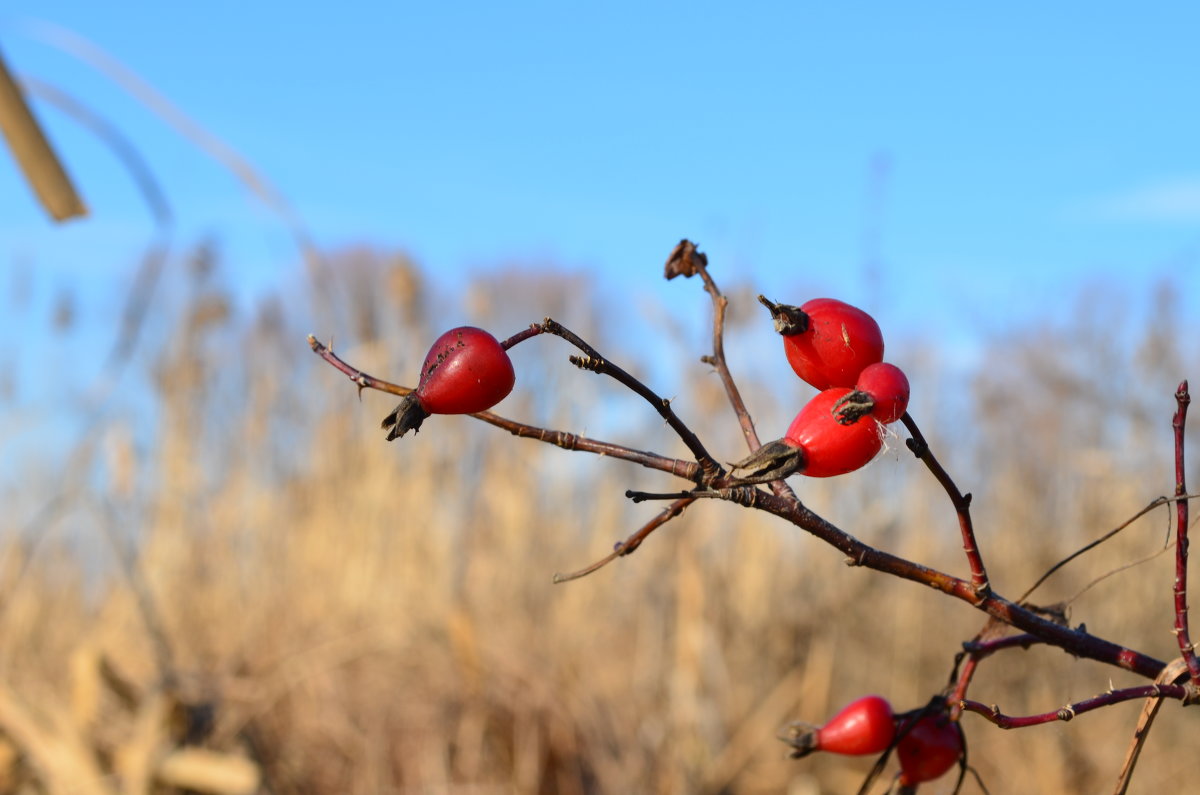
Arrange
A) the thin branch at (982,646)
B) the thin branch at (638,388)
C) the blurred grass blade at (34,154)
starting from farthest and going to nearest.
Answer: the blurred grass blade at (34,154) < the thin branch at (982,646) < the thin branch at (638,388)

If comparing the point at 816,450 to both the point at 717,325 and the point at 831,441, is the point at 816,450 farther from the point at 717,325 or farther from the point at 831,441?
the point at 717,325

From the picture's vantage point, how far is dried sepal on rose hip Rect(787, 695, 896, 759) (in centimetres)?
55

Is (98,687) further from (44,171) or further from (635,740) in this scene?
(44,171)

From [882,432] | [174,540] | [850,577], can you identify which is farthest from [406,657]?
[882,432]

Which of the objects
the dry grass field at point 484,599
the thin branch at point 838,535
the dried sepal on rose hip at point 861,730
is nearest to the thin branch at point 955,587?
the thin branch at point 838,535

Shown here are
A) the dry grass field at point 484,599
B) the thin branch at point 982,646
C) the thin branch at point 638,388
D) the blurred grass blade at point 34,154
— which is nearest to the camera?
the thin branch at point 638,388

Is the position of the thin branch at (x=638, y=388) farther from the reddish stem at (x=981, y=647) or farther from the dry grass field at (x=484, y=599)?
the dry grass field at (x=484, y=599)

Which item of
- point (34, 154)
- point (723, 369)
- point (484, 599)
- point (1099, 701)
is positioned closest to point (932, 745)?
point (1099, 701)

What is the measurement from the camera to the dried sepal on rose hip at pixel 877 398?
15.9 inches

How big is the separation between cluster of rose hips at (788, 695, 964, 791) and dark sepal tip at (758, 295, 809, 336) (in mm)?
220

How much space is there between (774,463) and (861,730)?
0.21 metres

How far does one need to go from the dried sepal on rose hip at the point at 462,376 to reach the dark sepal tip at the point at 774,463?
100 millimetres

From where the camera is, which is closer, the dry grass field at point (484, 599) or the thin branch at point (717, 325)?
the thin branch at point (717, 325)

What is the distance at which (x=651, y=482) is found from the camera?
387 cm
